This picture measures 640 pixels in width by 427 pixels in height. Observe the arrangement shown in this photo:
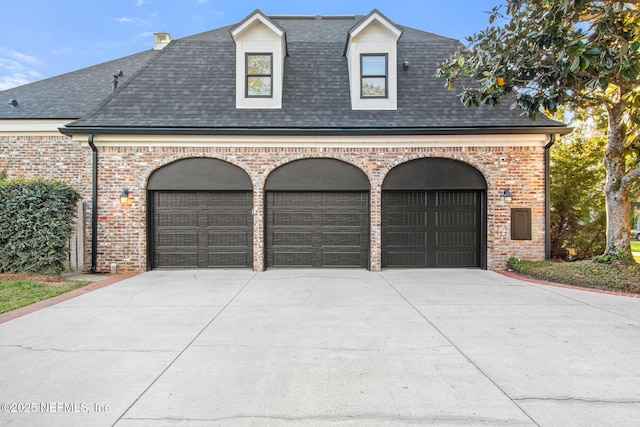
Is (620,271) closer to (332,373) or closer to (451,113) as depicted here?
(451,113)

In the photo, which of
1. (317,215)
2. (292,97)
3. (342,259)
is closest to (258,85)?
(292,97)

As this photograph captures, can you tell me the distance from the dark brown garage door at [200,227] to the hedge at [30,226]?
2121 mm

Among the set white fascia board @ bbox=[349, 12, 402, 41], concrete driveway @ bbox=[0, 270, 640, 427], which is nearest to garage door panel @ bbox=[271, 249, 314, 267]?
Answer: concrete driveway @ bbox=[0, 270, 640, 427]

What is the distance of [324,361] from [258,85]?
26.7ft

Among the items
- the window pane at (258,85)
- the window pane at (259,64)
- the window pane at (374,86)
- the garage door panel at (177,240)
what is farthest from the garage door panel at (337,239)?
the window pane at (259,64)

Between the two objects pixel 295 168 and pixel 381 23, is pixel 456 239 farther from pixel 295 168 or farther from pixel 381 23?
pixel 381 23

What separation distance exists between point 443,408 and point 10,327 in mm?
5465

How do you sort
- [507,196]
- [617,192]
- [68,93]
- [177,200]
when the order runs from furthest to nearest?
1. [68,93]
2. [177,200]
3. [507,196]
4. [617,192]

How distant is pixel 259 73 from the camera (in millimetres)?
9766

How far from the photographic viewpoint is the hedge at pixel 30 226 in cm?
784

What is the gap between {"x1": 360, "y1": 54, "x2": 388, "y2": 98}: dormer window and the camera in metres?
9.72

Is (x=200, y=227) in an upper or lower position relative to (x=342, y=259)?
upper

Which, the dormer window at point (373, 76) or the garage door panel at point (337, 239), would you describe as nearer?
the garage door panel at point (337, 239)

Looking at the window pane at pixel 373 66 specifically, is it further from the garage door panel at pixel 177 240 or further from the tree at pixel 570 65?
the garage door panel at pixel 177 240
